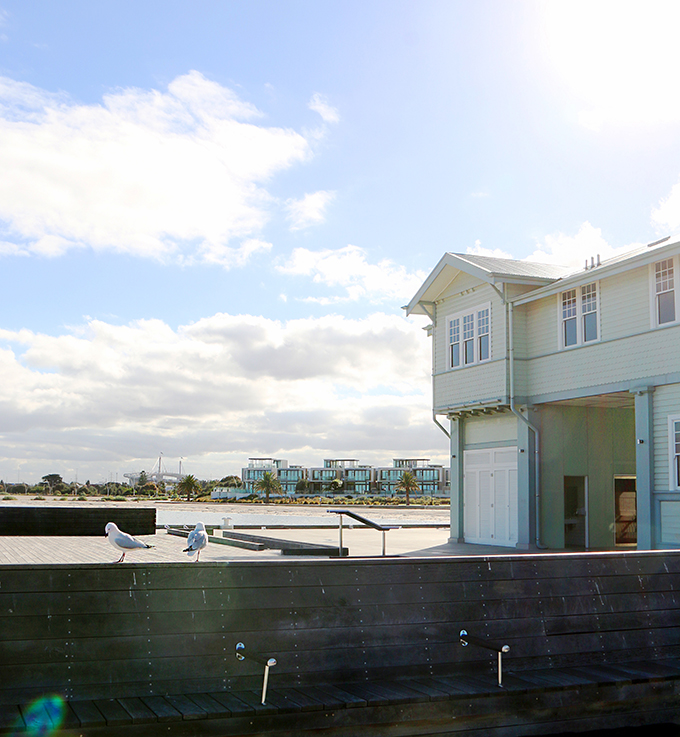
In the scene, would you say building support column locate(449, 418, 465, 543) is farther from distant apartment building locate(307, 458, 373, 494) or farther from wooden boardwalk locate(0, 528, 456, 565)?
distant apartment building locate(307, 458, 373, 494)

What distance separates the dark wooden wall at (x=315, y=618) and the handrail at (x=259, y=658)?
0.07 meters

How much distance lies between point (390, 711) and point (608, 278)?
45.6ft

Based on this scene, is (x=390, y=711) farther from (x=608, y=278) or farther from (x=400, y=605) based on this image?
(x=608, y=278)

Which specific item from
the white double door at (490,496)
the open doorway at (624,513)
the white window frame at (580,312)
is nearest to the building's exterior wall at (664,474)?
the white window frame at (580,312)

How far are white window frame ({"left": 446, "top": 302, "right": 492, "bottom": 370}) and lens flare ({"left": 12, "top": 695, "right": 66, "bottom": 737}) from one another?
650 inches

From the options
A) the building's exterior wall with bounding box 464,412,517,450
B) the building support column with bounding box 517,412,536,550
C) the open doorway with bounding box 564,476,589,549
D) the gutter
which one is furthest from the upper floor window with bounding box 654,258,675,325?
the open doorway with bounding box 564,476,589,549

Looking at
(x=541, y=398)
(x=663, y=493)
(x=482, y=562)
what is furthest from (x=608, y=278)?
(x=482, y=562)

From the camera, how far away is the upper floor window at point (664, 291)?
1598 cm

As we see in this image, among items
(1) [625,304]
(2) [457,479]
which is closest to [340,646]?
(1) [625,304]

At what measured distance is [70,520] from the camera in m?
21.3

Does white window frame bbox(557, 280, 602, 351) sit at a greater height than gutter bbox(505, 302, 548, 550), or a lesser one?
greater

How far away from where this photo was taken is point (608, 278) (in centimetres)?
1756

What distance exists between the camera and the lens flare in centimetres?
485

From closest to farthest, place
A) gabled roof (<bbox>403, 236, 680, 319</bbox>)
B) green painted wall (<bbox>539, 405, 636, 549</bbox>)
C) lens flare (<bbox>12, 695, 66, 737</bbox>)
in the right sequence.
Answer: lens flare (<bbox>12, 695, 66, 737</bbox>) → gabled roof (<bbox>403, 236, 680, 319</bbox>) → green painted wall (<bbox>539, 405, 636, 549</bbox>)
